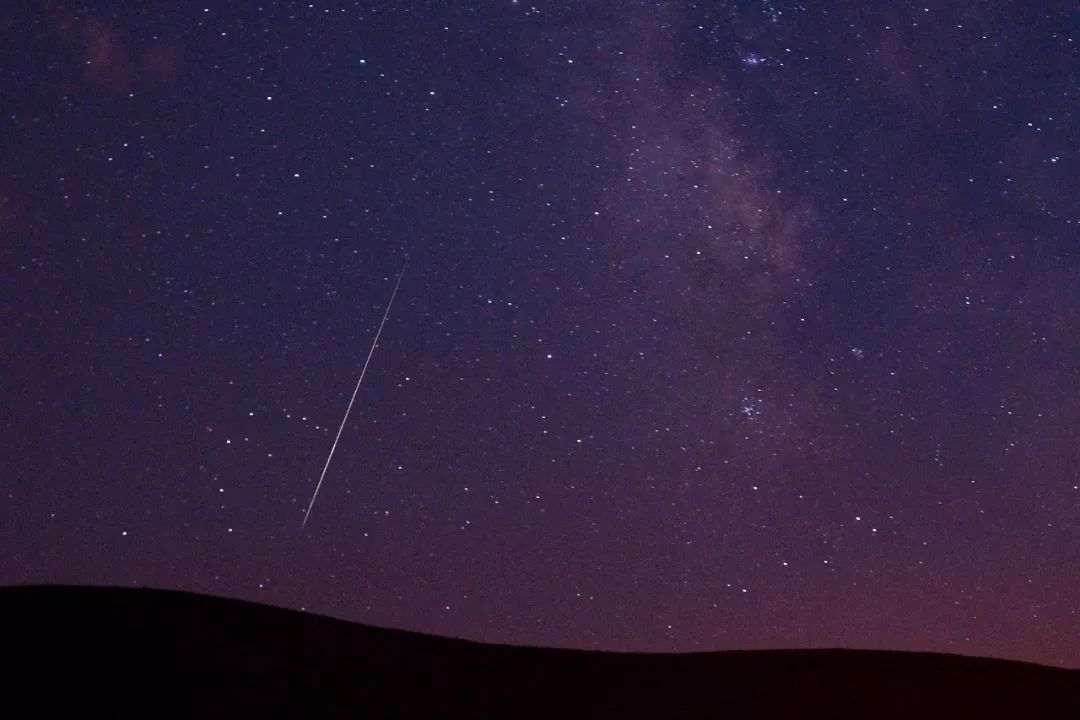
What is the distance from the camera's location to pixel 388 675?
42.3 ft

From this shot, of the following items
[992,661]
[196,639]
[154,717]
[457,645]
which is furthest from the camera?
[457,645]

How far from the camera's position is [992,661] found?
14.0 m

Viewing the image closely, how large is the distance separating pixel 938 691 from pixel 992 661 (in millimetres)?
1924

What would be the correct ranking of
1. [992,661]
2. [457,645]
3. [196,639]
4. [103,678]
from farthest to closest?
[457,645]
[992,661]
[196,639]
[103,678]

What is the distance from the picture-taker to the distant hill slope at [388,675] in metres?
10.8

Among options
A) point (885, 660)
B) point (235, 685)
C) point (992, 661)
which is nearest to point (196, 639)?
point (235, 685)

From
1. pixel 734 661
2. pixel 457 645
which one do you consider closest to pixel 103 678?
pixel 457 645

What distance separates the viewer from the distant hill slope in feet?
35.5

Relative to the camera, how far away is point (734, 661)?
579 inches

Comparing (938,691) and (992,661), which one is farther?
(992,661)

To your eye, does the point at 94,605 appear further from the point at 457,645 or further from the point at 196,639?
the point at 457,645

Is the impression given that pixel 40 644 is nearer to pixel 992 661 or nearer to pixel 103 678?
pixel 103 678

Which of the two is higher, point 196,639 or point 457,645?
point 457,645

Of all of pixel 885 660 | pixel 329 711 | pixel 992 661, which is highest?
pixel 992 661
